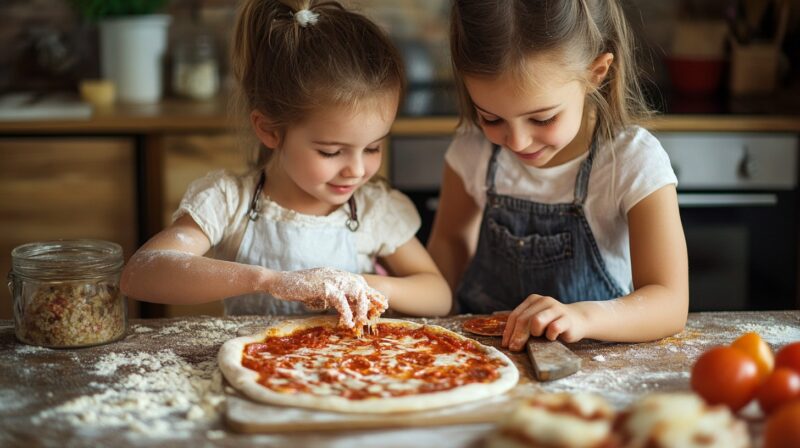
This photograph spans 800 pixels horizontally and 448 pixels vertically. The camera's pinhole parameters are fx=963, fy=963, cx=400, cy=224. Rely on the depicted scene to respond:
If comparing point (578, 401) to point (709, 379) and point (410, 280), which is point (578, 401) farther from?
point (410, 280)

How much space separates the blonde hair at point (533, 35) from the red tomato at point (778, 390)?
2.06ft

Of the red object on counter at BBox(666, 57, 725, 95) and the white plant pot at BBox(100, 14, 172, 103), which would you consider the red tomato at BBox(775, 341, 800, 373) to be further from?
the white plant pot at BBox(100, 14, 172, 103)

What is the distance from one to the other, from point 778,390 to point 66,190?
227cm

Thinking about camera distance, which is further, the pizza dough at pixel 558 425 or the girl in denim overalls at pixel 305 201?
the girl in denim overalls at pixel 305 201

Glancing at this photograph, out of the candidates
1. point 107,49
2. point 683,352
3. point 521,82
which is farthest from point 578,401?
point 107,49

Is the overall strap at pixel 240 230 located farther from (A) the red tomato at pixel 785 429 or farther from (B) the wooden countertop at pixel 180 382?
(A) the red tomato at pixel 785 429

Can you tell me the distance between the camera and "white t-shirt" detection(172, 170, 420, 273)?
172cm

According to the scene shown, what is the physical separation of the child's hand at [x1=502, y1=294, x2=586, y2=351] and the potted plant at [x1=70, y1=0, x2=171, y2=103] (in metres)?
2.06

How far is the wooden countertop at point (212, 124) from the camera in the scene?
275 centimetres

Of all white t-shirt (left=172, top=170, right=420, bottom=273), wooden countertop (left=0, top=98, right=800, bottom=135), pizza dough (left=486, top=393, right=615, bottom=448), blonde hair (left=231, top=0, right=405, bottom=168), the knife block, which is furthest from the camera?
the knife block

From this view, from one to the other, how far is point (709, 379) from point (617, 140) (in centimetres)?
66

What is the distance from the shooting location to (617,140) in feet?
5.60

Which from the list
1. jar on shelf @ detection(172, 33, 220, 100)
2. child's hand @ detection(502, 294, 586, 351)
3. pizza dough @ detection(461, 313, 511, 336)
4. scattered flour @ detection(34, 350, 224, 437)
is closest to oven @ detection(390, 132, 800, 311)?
jar on shelf @ detection(172, 33, 220, 100)

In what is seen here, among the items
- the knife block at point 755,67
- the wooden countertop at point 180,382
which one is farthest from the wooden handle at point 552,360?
the knife block at point 755,67
